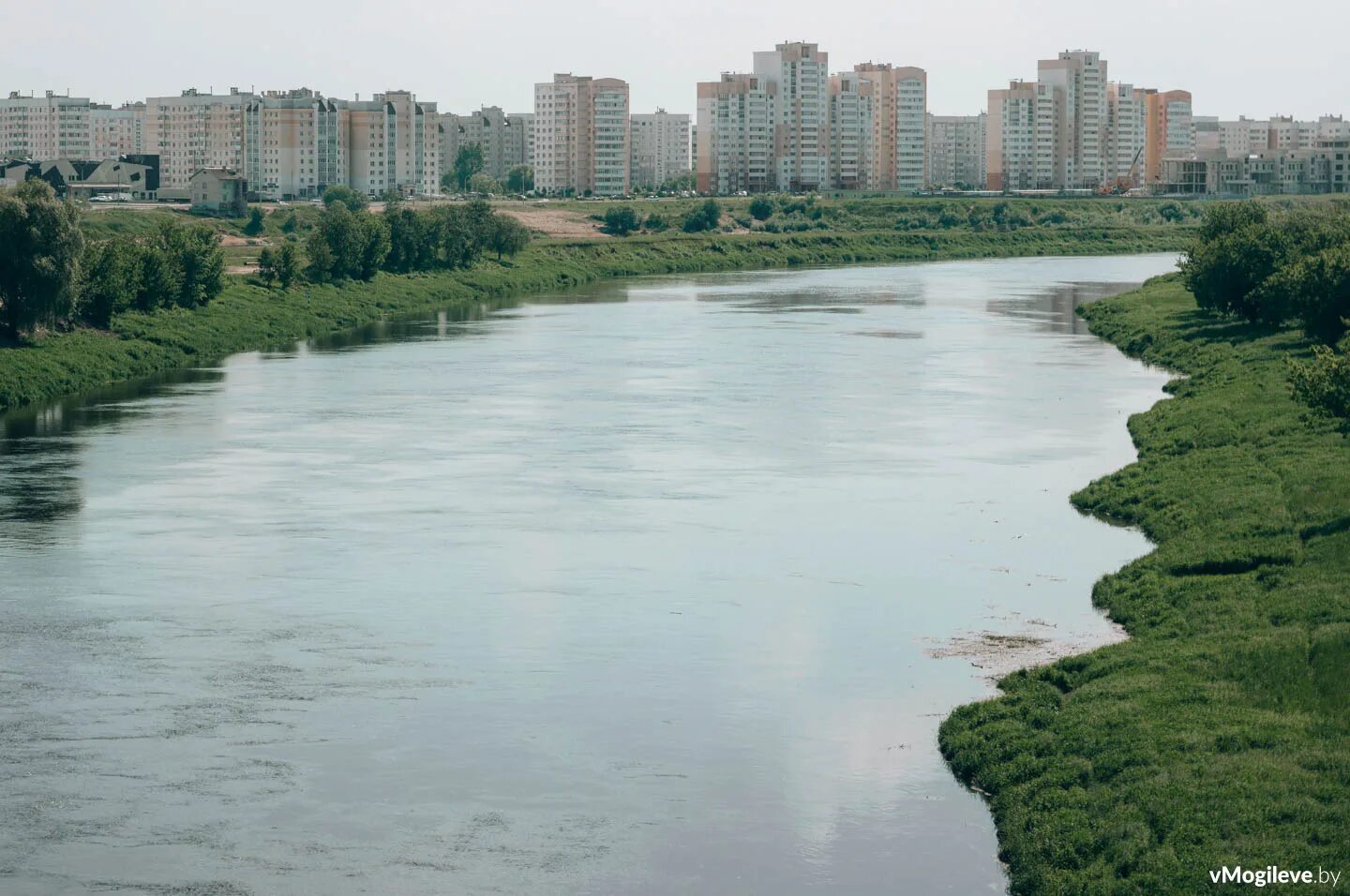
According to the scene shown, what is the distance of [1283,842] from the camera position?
15227mm

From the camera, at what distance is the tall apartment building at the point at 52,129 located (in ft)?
648

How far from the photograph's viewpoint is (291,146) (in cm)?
14700

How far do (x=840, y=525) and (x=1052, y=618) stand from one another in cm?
668

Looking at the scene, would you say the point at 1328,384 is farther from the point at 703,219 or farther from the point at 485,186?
the point at 485,186

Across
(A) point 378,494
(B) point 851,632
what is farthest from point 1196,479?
(A) point 378,494

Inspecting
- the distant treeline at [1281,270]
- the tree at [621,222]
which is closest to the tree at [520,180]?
the tree at [621,222]

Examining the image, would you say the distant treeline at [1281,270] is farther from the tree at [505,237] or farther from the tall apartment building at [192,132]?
the tall apartment building at [192,132]

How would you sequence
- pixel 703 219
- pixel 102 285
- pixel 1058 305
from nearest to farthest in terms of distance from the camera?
pixel 102 285 < pixel 1058 305 < pixel 703 219

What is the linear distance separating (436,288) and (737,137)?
107m

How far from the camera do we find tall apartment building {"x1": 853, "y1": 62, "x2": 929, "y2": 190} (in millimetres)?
194375

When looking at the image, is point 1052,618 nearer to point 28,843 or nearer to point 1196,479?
point 1196,479

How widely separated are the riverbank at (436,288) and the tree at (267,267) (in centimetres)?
82

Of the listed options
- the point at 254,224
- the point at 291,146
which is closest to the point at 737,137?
the point at 291,146

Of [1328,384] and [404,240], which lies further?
[404,240]
